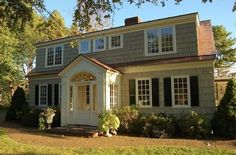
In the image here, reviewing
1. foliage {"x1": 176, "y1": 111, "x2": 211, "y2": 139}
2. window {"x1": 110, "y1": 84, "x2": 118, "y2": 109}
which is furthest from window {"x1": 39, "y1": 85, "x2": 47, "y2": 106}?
foliage {"x1": 176, "y1": 111, "x2": 211, "y2": 139}

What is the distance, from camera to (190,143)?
11.5m

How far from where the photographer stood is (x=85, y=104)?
17.1m

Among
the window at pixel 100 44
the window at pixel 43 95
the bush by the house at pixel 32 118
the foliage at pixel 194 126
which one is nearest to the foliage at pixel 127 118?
the foliage at pixel 194 126

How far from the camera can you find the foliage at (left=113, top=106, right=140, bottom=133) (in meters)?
14.4

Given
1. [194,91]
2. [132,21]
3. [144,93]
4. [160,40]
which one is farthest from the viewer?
[132,21]

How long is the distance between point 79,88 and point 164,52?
19.4ft

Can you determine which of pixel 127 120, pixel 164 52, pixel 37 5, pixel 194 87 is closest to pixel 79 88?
pixel 127 120

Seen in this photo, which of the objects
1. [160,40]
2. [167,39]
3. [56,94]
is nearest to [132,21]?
[160,40]

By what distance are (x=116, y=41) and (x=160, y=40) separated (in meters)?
3.33

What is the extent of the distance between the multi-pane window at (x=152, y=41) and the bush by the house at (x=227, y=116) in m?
5.21

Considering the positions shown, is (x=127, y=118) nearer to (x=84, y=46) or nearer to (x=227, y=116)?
(x=227, y=116)

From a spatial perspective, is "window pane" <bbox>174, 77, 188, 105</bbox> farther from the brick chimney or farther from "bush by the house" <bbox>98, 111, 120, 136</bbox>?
the brick chimney

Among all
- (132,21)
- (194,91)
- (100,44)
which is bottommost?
(194,91)

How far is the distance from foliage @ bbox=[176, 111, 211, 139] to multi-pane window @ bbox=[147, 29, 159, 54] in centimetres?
504
